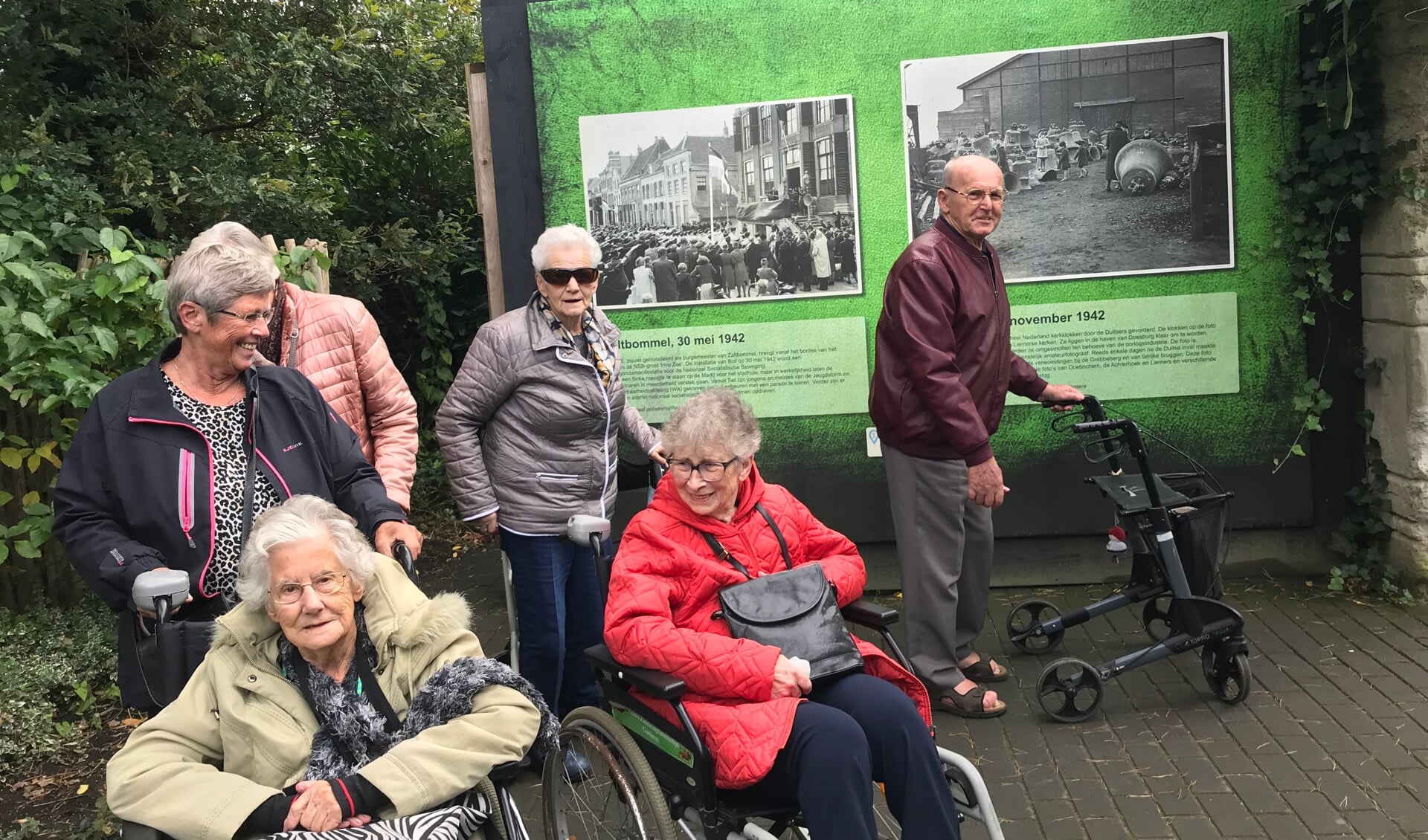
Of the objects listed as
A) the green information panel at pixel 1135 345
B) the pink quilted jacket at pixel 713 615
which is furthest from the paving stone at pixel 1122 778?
the green information panel at pixel 1135 345

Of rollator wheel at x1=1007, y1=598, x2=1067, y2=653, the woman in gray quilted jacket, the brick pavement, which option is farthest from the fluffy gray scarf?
rollator wheel at x1=1007, y1=598, x2=1067, y2=653

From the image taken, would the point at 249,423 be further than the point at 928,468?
No

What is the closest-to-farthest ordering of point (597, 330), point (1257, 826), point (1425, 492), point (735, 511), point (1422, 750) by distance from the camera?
point (735, 511), point (1257, 826), point (1422, 750), point (597, 330), point (1425, 492)

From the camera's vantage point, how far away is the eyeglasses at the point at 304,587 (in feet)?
9.53

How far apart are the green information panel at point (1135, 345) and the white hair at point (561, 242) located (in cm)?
264

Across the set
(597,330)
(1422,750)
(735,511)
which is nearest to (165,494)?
(735,511)

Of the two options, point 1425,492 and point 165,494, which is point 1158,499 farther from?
point 165,494

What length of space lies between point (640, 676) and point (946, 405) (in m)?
1.95

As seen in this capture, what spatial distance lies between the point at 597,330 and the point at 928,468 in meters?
1.37

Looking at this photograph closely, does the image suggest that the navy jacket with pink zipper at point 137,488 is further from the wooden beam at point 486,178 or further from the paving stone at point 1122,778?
the wooden beam at point 486,178

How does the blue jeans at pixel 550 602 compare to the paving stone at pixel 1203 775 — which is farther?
the blue jeans at pixel 550 602

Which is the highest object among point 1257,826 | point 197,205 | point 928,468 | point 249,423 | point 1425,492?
point 197,205

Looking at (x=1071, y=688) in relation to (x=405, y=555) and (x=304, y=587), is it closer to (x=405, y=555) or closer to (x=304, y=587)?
(x=405, y=555)

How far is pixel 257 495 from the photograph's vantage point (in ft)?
11.0
